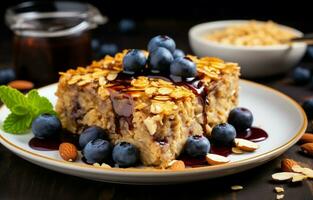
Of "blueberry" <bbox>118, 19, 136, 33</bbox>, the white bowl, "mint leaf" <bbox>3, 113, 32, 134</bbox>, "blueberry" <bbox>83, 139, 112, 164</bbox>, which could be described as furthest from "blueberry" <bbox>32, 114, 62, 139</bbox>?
"blueberry" <bbox>118, 19, 136, 33</bbox>

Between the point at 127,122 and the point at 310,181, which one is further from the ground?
the point at 127,122

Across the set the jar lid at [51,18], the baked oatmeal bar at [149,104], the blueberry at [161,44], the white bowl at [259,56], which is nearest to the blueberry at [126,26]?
the jar lid at [51,18]

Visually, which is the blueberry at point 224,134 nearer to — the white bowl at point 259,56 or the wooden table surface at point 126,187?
the wooden table surface at point 126,187

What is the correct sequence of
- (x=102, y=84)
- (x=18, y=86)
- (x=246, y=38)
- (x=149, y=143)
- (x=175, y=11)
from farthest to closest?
(x=175, y=11) < (x=246, y=38) < (x=18, y=86) < (x=102, y=84) < (x=149, y=143)

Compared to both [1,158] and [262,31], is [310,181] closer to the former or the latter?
[1,158]

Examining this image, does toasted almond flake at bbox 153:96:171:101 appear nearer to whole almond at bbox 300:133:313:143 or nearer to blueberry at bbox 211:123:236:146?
blueberry at bbox 211:123:236:146

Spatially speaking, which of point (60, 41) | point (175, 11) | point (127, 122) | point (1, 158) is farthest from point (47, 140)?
point (175, 11)

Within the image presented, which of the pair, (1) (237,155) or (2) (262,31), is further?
(2) (262,31)
